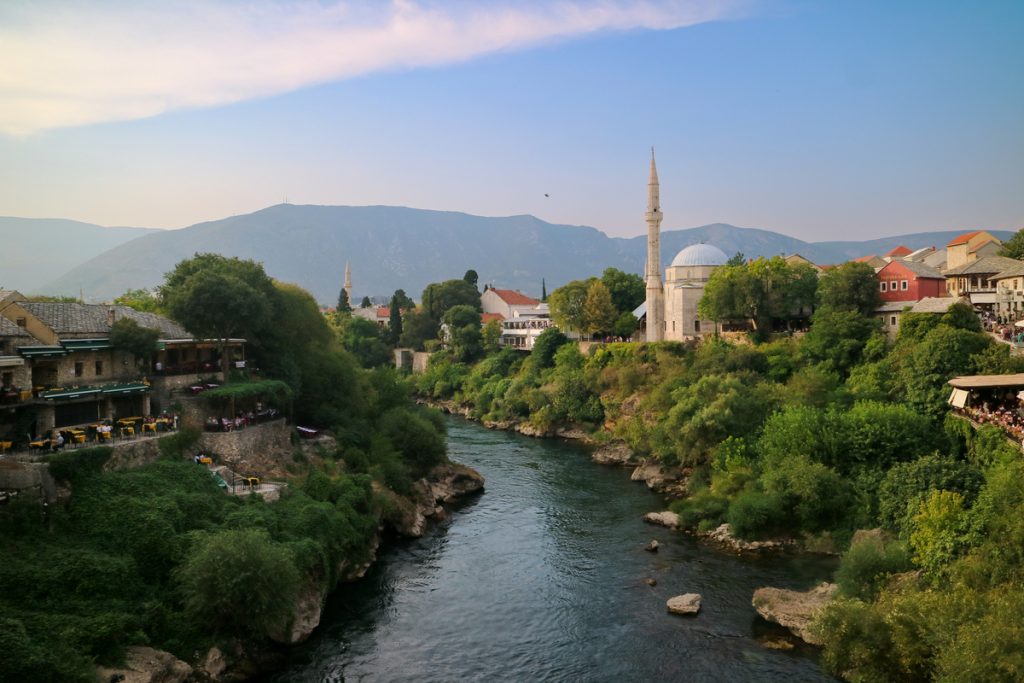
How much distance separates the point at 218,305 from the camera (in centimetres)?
3322

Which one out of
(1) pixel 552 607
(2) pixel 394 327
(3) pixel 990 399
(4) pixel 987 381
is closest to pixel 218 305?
(1) pixel 552 607

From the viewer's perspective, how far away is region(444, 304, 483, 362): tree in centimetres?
7681

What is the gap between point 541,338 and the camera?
67562 mm

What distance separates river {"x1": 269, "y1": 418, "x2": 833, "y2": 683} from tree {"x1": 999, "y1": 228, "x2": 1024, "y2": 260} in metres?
29.5

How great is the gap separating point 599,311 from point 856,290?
2281 cm

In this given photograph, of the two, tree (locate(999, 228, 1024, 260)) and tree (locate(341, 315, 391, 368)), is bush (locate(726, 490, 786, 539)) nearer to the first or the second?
tree (locate(999, 228, 1024, 260))

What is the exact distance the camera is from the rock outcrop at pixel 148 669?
55.7 ft

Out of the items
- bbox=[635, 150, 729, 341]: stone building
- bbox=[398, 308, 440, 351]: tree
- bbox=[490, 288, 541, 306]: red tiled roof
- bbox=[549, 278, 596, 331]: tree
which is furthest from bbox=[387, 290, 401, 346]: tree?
bbox=[635, 150, 729, 341]: stone building

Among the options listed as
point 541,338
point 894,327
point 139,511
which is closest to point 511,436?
point 541,338

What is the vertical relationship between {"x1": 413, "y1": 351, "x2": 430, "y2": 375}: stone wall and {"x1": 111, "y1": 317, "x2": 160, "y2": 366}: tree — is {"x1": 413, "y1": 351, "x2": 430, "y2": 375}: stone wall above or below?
below

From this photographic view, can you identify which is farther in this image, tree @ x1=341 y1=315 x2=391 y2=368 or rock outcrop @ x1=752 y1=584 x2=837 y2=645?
tree @ x1=341 y1=315 x2=391 y2=368

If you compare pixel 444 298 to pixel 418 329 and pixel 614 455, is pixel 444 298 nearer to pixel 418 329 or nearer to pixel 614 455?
pixel 418 329

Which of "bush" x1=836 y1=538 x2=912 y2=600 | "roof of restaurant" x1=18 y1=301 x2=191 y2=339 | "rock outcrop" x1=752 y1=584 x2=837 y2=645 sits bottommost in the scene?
"rock outcrop" x1=752 y1=584 x2=837 y2=645

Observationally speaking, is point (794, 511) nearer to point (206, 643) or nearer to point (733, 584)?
point (733, 584)
